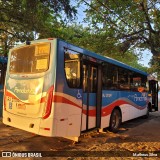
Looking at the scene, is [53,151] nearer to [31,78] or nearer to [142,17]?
[31,78]

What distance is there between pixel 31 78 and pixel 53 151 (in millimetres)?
2148

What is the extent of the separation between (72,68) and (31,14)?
5748 mm

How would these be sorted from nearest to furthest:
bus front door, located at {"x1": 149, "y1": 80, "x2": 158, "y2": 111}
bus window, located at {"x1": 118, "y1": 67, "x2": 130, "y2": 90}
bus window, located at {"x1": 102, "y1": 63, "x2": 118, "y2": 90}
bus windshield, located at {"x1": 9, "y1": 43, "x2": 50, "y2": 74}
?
1. bus windshield, located at {"x1": 9, "y1": 43, "x2": 50, "y2": 74}
2. bus window, located at {"x1": 102, "y1": 63, "x2": 118, "y2": 90}
3. bus window, located at {"x1": 118, "y1": 67, "x2": 130, "y2": 90}
4. bus front door, located at {"x1": 149, "y1": 80, "x2": 158, "y2": 111}

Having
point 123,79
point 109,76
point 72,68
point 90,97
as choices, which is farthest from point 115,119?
point 72,68

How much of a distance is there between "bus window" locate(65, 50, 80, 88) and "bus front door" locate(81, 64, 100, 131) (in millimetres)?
448

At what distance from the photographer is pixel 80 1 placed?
11531mm

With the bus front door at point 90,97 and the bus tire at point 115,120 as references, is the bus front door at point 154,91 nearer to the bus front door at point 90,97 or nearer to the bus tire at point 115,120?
the bus tire at point 115,120

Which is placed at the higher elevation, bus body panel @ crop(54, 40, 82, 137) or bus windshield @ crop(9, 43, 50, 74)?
bus windshield @ crop(9, 43, 50, 74)

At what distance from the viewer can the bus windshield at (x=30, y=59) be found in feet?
21.9

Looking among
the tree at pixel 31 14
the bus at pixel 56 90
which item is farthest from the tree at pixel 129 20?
the bus at pixel 56 90

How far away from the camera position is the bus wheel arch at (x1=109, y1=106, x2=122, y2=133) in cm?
949

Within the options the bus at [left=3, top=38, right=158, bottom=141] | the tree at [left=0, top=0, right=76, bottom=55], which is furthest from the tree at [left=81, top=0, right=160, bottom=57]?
the bus at [left=3, top=38, right=158, bottom=141]

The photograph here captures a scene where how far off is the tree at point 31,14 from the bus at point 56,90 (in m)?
3.35

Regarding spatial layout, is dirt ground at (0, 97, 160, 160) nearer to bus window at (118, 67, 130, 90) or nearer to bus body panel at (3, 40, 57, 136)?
bus body panel at (3, 40, 57, 136)
